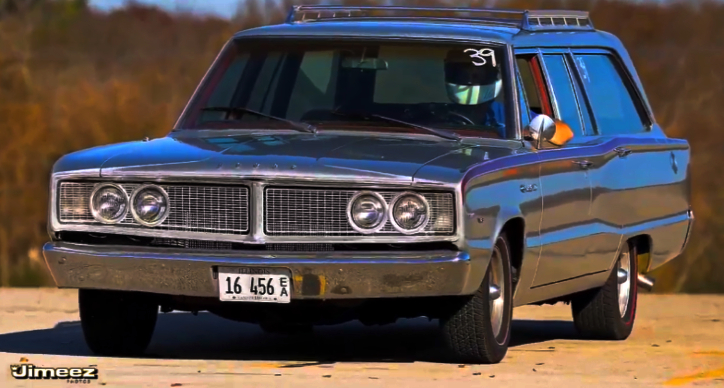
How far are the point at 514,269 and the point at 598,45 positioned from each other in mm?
2731

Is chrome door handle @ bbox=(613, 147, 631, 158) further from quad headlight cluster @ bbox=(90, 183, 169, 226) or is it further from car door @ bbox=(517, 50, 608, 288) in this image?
quad headlight cluster @ bbox=(90, 183, 169, 226)

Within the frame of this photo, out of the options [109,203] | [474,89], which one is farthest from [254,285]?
[474,89]

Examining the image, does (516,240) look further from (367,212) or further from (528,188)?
(367,212)

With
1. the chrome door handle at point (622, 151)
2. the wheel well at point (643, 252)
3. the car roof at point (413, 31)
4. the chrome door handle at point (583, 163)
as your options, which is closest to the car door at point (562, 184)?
the chrome door handle at point (583, 163)

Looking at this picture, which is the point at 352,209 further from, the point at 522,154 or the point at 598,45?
the point at 598,45

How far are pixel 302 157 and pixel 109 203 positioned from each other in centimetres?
93

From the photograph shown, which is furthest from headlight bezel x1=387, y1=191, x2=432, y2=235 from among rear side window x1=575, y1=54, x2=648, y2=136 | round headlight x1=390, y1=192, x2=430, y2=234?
rear side window x1=575, y1=54, x2=648, y2=136

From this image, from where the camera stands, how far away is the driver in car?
9.71 metres

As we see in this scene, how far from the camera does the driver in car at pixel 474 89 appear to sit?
31.9 ft

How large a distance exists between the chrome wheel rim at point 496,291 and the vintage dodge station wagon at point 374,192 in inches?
0.5

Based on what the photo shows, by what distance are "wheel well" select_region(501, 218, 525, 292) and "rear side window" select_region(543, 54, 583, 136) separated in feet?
4.51

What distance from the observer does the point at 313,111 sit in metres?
9.95

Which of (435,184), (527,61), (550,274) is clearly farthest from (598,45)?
(435,184)

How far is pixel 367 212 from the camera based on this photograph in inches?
338
